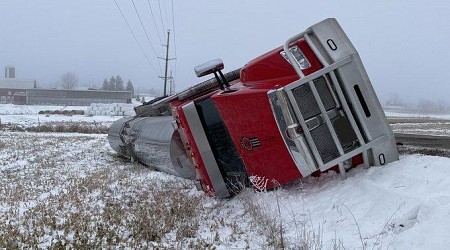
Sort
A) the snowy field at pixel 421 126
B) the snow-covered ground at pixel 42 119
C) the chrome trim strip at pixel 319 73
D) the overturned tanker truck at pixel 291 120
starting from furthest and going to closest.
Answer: the snow-covered ground at pixel 42 119 → the snowy field at pixel 421 126 → the overturned tanker truck at pixel 291 120 → the chrome trim strip at pixel 319 73

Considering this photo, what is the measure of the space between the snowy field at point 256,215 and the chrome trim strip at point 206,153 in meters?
0.19

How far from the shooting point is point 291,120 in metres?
4.11

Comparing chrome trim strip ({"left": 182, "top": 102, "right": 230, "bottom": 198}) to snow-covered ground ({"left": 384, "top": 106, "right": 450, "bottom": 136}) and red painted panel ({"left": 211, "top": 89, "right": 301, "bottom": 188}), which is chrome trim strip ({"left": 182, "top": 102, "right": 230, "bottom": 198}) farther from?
snow-covered ground ({"left": 384, "top": 106, "right": 450, "bottom": 136})

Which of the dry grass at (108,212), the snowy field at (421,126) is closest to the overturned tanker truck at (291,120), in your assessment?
the dry grass at (108,212)

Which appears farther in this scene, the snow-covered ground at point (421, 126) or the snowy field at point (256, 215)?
the snow-covered ground at point (421, 126)

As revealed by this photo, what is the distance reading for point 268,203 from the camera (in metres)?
4.71

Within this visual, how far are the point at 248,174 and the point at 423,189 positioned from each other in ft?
6.51

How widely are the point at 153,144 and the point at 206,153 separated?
106 inches

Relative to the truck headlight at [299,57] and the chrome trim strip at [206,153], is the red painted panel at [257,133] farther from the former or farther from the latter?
the truck headlight at [299,57]


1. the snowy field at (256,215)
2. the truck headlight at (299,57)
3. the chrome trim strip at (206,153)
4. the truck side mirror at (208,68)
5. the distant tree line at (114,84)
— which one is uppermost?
the distant tree line at (114,84)

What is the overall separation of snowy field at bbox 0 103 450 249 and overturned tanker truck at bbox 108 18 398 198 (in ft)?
0.96

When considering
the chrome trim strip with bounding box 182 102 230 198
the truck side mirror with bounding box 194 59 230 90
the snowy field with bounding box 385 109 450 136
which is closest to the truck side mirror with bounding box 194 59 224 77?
the truck side mirror with bounding box 194 59 230 90

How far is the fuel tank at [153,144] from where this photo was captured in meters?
6.66

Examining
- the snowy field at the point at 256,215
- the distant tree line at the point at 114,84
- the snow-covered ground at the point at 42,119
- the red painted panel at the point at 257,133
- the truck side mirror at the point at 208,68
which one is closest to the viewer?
the snowy field at the point at 256,215
